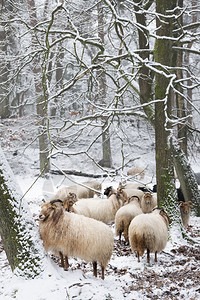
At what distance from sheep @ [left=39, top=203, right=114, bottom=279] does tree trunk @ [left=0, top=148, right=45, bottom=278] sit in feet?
1.86

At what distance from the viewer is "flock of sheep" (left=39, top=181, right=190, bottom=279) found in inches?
181

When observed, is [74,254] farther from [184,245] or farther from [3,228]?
[184,245]

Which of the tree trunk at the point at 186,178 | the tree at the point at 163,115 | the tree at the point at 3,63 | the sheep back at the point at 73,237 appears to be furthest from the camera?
the tree trunk at the point at 186,178

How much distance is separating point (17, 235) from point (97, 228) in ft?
4.62

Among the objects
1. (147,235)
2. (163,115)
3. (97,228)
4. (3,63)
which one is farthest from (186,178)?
(3,63)

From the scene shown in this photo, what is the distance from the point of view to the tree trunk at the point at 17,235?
3.85 metres

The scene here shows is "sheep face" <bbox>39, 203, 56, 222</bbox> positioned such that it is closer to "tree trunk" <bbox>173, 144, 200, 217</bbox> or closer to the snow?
the snow

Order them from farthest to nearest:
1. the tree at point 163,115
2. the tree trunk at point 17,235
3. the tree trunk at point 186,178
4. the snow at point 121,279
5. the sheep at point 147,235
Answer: the tree trunk at point 186,178 → the tree at point 163,115 → the sheep at point 147,235 → the tree trunk at point 17,235 → the snow at point 121,279

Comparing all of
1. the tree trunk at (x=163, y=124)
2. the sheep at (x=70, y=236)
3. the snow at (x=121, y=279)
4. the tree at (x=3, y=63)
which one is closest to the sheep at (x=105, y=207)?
the snow at (x=121, y=279)

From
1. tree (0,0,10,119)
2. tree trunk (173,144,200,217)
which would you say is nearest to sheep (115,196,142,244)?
tree trunk (173,144,200,217)

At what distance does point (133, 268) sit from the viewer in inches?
227

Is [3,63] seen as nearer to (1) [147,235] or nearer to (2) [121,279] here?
(1) [147,235]

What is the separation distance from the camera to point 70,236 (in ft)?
15.1

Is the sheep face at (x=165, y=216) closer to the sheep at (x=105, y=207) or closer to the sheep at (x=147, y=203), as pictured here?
the sheep at (x=105, y=207)
